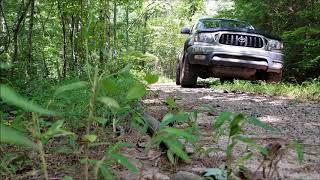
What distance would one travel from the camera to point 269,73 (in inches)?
316

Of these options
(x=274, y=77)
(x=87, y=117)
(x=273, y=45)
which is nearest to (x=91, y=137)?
(x=87, y=117)

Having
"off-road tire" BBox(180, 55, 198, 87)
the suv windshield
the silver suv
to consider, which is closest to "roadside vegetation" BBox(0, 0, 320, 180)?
the silver suv

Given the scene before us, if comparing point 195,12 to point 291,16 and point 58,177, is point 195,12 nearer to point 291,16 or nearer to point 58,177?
point 291,16

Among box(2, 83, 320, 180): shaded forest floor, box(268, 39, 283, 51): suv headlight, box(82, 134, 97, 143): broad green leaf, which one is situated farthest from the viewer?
box(268, 39, 283, 51): suv headlight

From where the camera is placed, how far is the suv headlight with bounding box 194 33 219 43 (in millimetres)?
7348

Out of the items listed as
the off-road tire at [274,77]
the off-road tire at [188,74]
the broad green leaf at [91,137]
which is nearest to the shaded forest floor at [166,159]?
the broad green leaf at [91,137]

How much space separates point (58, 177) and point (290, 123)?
2.51 meters

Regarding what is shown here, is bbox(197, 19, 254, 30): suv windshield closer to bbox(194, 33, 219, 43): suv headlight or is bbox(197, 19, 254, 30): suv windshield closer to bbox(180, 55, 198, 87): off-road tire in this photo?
bbox(194, 33, 219, 43): suv headlight

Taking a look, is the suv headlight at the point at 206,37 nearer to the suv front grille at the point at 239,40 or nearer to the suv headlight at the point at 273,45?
the suv front grille at the point at 239,40

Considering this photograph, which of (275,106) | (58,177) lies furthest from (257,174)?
(275,106)

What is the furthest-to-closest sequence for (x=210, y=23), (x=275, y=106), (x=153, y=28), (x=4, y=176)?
(x=153, y=28), (x=210, y=23), (x=275, y=106), (x=4, y=176)

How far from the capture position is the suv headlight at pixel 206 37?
24.1ft

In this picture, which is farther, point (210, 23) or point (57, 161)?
point (210, 23)

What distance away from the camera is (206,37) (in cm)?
741
